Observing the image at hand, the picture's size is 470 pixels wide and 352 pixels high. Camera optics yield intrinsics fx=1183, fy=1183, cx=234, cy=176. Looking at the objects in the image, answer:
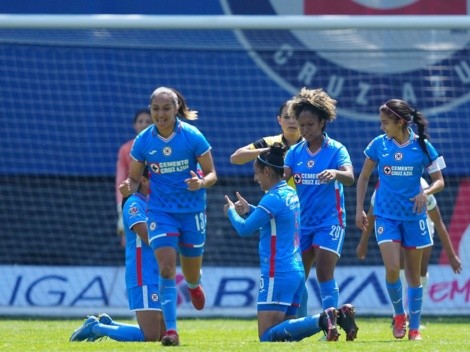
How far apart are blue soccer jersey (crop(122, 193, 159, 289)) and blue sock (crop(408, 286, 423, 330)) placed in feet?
6.72

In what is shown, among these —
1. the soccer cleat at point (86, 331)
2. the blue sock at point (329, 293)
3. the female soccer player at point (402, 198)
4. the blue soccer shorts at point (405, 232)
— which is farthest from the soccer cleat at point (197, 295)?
the blue soccer shorts at point (405, 232)

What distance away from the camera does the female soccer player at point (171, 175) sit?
885 centimetres

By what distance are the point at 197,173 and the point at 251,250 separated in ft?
22.0

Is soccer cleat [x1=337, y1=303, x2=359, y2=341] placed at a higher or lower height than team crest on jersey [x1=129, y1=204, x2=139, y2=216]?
lower

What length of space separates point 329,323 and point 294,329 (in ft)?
1.12

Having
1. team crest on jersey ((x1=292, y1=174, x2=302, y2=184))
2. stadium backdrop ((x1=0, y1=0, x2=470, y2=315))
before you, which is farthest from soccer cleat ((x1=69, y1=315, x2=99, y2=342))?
stadium backdrop ((x1=0, y1=0, x2=470, y2=315))

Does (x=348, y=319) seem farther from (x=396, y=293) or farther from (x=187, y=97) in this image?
(x=187, y=97)

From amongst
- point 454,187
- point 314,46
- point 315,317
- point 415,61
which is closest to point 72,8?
point 314,46

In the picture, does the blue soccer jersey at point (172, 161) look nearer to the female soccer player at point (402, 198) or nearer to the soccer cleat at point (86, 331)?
the soccer cleat at point (86, 331)

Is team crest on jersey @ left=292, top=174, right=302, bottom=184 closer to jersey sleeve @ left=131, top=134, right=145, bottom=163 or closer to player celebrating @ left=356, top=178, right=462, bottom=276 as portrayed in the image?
player celebrating @ left=356, top=178, right=462, bottom=276

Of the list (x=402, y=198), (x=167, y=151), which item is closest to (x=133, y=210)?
(x=167, y=151)

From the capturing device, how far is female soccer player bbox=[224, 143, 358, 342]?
8.54 m

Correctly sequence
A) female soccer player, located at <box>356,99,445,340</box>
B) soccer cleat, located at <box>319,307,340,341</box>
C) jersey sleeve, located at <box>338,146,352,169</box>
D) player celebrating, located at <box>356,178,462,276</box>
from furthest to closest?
player celebrating, located at <box>356,178,462,276</box>, female soccer player, located at <box>356,99,445,340</box>, jersey sleeve, located at <box>338,146,352,169</box>, soccer cleat, located at <box>319,307,340,341</box>

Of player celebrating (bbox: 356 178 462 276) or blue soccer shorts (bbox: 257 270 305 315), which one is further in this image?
player celebrating (bbox: 356 178 462 276)
